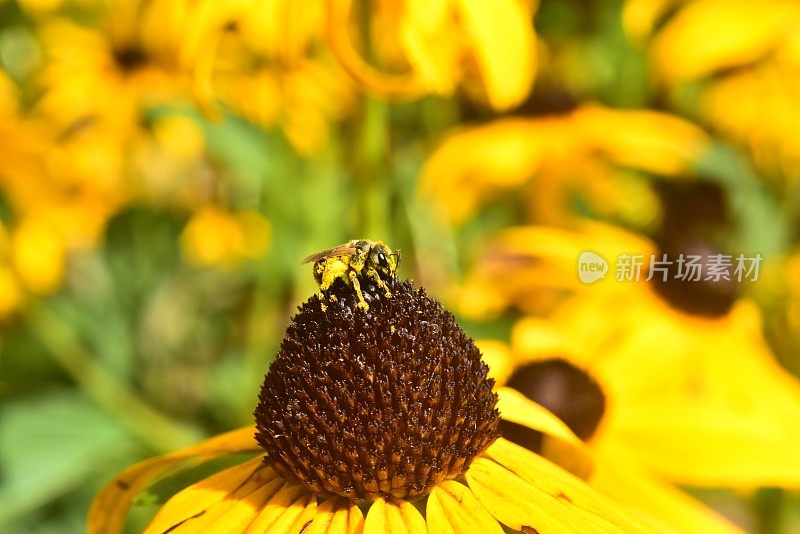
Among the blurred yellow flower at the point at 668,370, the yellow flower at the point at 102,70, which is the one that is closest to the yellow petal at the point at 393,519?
the blurred yellow flower at the point at 668,370

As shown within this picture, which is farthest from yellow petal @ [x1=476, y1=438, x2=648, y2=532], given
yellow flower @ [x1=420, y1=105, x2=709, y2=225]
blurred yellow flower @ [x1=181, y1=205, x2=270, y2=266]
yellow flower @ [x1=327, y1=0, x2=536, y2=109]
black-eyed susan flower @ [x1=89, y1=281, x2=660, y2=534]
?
blurred yellow flower @ [x1=181, y1=205, x2=270, y2=266]

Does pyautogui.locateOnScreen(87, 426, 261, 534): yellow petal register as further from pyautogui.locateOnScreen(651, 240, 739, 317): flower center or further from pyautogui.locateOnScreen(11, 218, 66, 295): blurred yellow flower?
pyautogui.locateOnScreen(11, 218, 66, 295): blurred yellow flower

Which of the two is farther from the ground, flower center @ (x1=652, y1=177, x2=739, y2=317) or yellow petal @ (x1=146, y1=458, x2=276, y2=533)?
flower center @ (x1=652, y1=177, x2=739, y2=317)

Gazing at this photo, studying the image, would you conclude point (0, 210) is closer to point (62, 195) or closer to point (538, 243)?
point (62, 195)

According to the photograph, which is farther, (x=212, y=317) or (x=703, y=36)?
(x=212, y=317)

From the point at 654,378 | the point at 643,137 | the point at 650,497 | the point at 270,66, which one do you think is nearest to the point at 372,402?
the point at 650,497

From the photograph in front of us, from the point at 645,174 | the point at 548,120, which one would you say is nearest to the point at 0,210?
the point at 548,120
